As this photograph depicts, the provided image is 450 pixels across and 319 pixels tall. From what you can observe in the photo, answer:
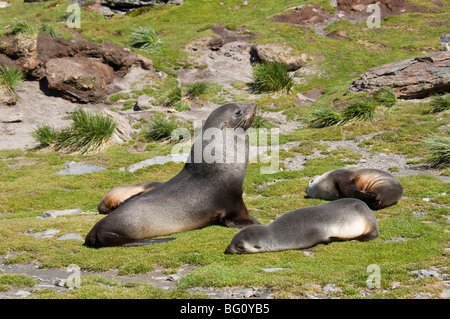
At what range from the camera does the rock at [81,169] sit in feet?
50.9

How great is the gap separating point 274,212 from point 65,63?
1761 cm

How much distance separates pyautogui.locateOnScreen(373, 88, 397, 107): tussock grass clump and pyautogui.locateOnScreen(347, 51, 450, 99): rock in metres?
0.52

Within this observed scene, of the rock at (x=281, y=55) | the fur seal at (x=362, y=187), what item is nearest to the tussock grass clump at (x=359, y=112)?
the rock at (x=281, y=55)

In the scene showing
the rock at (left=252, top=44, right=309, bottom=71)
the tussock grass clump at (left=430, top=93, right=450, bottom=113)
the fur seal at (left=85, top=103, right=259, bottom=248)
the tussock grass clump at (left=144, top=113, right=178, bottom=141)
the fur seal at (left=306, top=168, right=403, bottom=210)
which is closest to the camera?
the fur seal at (left=85, top=103, right=259, bottom=248)

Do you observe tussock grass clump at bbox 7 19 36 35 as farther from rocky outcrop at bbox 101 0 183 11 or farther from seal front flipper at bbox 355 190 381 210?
seal front flipper at bbox 355 190 381 210

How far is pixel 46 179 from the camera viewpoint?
14.5 metres

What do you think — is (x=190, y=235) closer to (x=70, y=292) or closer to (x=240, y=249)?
(x=240, y=249)

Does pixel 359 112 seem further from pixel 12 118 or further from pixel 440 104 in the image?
pixel 12 118

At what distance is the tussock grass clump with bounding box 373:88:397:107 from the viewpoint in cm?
2130

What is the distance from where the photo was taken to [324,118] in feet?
66.9

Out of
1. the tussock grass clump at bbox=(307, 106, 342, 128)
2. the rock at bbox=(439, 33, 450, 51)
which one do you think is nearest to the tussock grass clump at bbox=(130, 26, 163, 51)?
the tussock grass clump at bbox=(307, 106, 342, 128)

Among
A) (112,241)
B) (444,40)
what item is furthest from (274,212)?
(444,40)

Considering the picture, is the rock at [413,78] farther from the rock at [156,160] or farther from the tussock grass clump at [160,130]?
the rock at [156,160]
